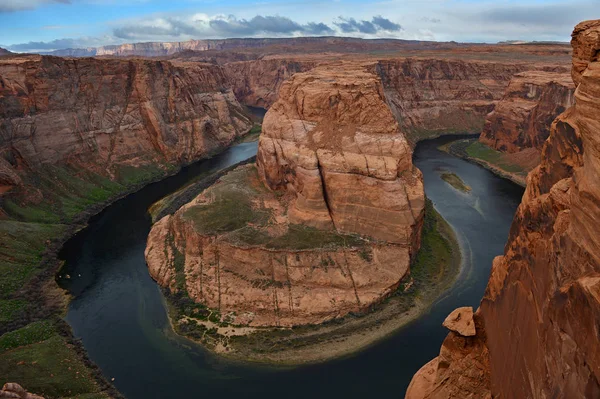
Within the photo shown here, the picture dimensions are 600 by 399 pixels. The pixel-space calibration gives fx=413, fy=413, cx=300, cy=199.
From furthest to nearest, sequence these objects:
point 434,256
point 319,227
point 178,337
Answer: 1. point 434,256
2. point 319,227
3. point 178,337

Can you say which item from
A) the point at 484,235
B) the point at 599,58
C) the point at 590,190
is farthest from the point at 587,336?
the point at 484,235

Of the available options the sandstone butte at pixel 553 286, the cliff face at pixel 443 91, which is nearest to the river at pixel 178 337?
the sandstone butte at pixel 553 286

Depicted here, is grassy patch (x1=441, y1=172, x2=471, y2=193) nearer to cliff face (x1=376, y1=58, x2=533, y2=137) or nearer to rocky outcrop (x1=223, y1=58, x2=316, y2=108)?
cliff face (x1=376, y1=58, x2=533, y2=137)

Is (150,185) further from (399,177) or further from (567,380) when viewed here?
(567,380)

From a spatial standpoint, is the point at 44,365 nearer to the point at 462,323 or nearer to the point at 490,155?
the point at 462,323

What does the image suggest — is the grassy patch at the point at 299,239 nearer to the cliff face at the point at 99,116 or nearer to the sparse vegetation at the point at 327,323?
the sparse vegetation at the point at 327,323

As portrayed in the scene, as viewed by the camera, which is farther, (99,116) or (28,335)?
(99,116)

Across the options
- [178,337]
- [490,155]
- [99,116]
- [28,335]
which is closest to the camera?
[28,335]

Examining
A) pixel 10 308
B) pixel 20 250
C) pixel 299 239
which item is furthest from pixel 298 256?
pixel 20 250
